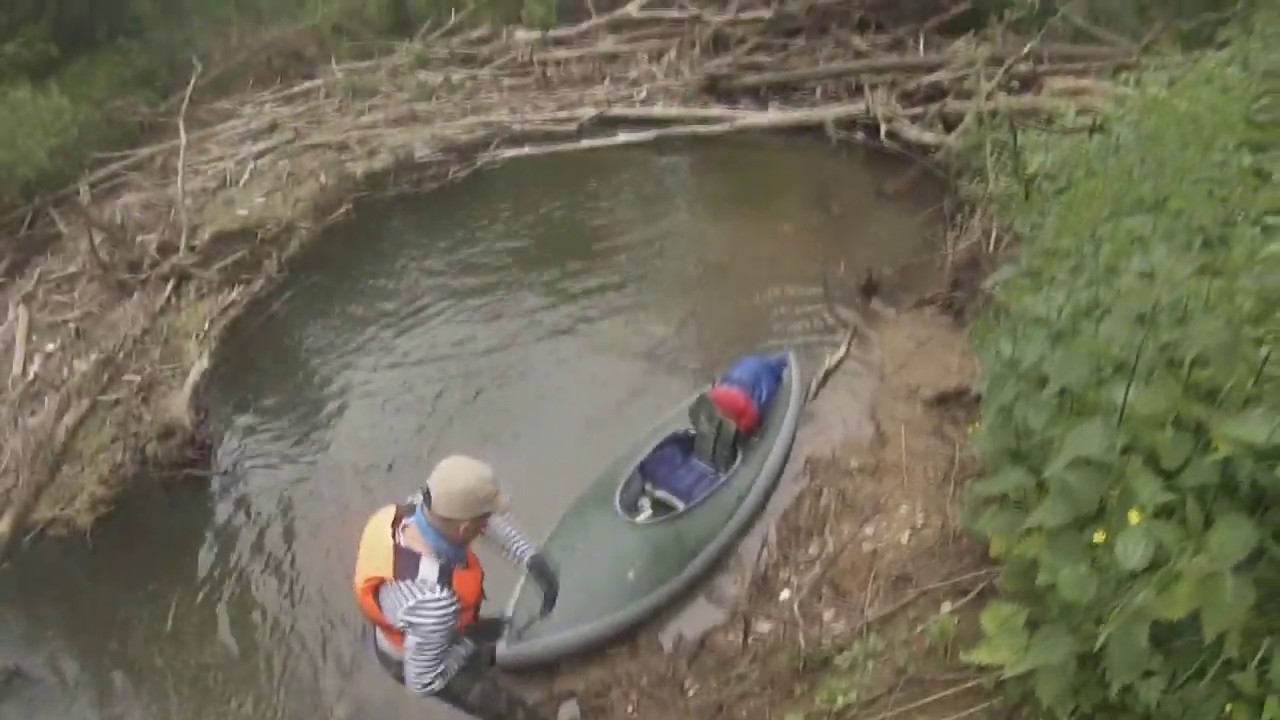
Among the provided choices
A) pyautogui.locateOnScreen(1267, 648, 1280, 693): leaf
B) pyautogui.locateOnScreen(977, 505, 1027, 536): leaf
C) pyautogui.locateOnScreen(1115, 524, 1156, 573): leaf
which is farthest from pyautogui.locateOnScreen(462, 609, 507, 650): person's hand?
pyautogui.locateOnScreen(1267, 648, 1280, 693): leaf

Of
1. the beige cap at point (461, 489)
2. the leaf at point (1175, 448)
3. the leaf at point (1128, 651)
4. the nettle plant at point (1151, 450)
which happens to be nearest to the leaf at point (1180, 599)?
the nettle plant at point (1151, 450)

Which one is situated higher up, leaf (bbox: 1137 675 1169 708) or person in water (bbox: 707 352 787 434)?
leaf (bbox: 1137 675 1169 708)

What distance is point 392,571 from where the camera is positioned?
4648mm

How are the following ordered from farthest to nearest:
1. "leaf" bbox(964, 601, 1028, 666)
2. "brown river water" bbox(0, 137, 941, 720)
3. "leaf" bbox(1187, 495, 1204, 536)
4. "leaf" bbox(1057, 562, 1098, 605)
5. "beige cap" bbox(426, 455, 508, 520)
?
"brown river water" bbox(0, 137, 941, 720)
"beige cap" bbox(426, 455, 508, 520)
"leaf" bbox(964, 601, 1028, 666)
"leaf" bbox(1057, 562, 1098, 605)
"leaf" bbox(1187, 495, 1204, 536)

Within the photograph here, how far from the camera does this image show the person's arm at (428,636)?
Result: 4.62 m

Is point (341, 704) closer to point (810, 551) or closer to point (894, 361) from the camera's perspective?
point (810, 551)

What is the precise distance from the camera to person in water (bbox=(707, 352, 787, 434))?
21.0 feet

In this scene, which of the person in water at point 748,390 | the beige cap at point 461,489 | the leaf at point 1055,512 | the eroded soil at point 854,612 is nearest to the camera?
the leaf at point 1055,512

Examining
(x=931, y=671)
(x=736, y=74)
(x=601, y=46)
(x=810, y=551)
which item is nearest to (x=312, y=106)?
(x=601, y=46)

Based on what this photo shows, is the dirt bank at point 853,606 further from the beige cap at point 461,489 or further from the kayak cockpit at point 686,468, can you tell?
the beige cap at point 461,489

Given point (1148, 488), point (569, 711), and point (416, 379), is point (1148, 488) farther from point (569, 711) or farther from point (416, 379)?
point (416, 379)

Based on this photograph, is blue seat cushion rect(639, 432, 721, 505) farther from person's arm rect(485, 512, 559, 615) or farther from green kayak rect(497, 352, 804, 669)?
person's arm rect(485, 512, 559, 615)

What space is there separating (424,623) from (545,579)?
838 millimetres

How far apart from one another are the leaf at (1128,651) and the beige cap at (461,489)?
2.49m
